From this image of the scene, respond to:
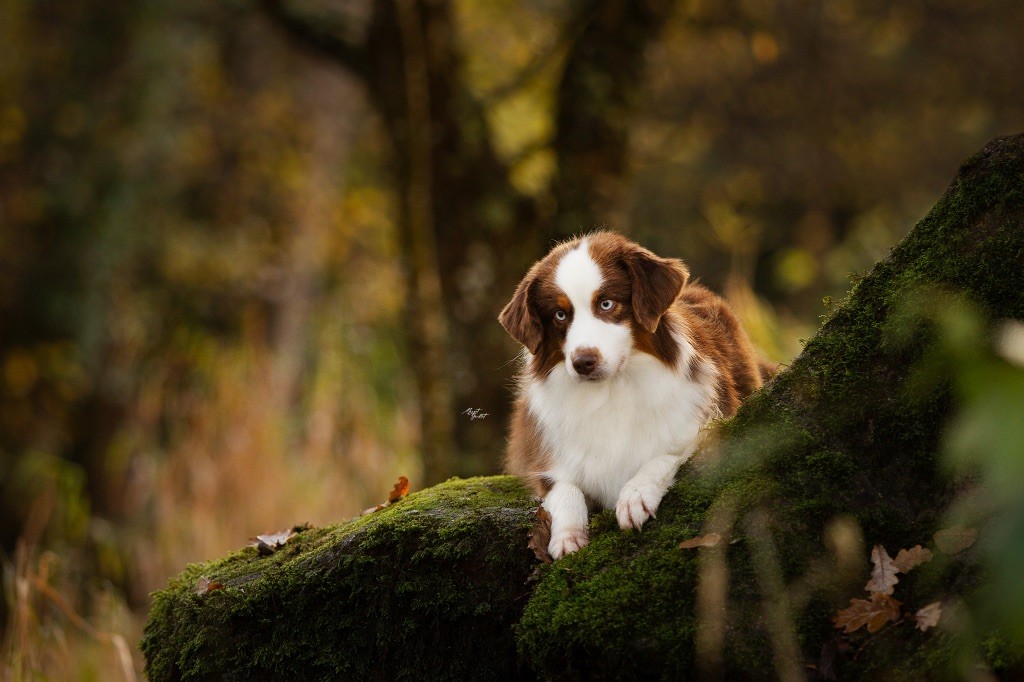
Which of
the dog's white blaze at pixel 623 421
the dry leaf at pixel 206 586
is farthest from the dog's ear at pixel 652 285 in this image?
the dry leaf at pixel 206 586

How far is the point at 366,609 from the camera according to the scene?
12.0 feet

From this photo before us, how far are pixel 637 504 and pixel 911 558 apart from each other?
0.86 metres

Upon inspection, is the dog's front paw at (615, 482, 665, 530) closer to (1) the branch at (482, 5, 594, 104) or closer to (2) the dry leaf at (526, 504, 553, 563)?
(2) the dry leaf at (526, 504, 553, 563)

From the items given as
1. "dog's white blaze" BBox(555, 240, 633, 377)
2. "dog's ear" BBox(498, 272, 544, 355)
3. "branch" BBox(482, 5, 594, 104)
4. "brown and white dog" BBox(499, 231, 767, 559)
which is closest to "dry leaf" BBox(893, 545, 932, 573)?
"brown and white dog" BBox(499, 231, 767, 559)

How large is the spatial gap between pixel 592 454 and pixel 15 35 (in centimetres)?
992

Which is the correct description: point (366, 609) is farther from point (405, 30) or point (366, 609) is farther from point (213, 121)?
point (213, 121)

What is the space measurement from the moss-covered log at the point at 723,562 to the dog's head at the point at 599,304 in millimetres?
524

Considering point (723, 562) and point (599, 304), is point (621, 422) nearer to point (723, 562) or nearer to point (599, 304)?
point (599, 304)

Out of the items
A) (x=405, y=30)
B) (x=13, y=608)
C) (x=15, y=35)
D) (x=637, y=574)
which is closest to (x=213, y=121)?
(x=15, y=35)

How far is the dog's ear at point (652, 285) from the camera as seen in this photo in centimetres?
379

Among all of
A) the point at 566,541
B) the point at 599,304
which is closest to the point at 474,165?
the point at 599,304

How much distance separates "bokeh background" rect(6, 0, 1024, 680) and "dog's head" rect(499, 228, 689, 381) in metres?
0.64

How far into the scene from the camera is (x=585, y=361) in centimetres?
364

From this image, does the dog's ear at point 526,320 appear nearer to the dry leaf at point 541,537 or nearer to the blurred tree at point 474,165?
the dry leaf at point 541,537
